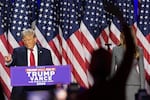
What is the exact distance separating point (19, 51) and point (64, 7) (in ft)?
7.30

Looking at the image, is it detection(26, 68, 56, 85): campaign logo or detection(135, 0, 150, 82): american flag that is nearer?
detection(26, 68, 56, 85): campaign logo

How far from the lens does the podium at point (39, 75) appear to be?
423 cm

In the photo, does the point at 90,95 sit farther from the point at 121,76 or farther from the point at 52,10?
the point at 52,10

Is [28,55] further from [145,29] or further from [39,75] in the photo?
[145,29]

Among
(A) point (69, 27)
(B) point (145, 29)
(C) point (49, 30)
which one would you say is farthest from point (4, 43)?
(B) point (145, 29)

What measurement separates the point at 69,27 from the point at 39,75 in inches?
112

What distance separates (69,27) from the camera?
23.2 ft

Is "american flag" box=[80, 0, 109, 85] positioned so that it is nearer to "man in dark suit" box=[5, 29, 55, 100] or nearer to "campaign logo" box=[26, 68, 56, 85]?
"man in dark suit" box=[5, 29, 55, 100]

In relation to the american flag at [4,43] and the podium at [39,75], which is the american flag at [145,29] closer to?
the american flag at [4,43]

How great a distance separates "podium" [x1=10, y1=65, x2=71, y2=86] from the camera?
423 cm

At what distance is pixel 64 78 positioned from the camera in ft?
14.0

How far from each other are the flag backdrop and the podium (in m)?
2.55

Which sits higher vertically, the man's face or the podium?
the man's face

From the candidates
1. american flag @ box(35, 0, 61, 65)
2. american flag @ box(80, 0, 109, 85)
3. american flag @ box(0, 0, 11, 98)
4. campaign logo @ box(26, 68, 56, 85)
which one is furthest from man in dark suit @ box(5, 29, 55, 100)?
american flag @ box(80, 0, 109, 85)
